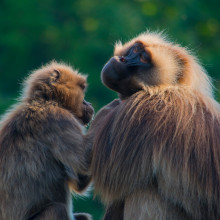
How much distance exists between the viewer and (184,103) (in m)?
5.18

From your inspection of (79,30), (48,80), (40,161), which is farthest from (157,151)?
(79,30)

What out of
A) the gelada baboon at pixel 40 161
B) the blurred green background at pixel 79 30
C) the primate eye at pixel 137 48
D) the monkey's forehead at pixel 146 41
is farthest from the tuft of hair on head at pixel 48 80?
the blurred green background at pixel 79 30

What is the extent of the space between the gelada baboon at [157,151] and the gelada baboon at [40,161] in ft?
0.78

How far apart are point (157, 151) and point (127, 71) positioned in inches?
37.0

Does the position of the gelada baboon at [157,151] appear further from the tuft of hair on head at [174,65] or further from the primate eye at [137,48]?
the primate eye at [137,48]

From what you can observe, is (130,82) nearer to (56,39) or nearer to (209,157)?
(209,157)

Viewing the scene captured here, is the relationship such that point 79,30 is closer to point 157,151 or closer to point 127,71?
point 127,71

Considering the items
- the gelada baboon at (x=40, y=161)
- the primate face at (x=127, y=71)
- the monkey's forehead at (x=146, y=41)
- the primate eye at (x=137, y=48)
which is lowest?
the gelada baboon at (x=40, y=161)

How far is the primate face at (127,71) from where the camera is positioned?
5.49 m

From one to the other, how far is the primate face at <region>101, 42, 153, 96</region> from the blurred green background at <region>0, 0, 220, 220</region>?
8.51m

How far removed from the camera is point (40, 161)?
5.34 metres

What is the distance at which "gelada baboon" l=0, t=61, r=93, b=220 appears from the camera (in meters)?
5.25

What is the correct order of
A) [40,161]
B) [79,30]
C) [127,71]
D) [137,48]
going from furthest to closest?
[79,30] < [137,48] < [127,71] < [40,161]

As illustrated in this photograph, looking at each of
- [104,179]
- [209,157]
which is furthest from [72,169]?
[209,157]
